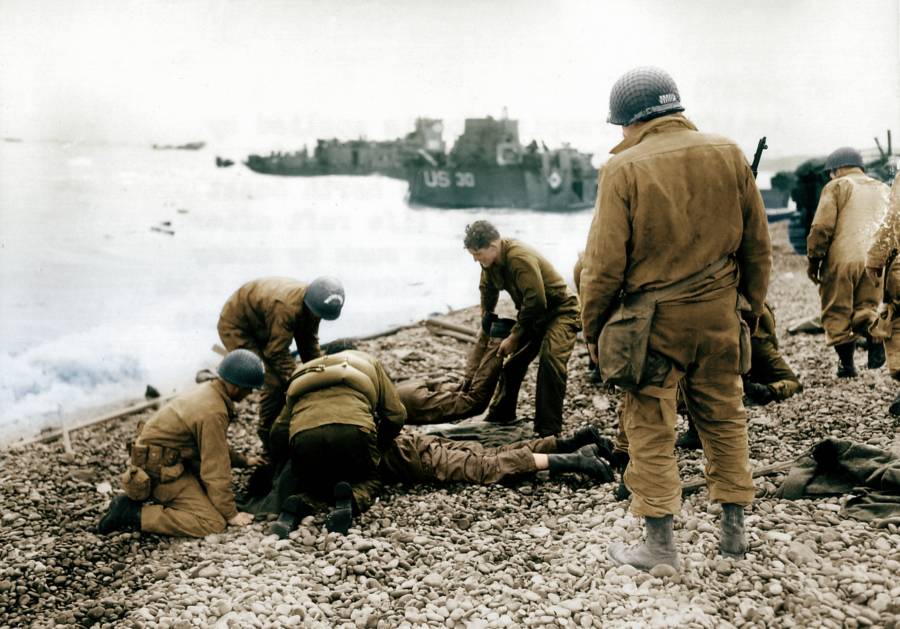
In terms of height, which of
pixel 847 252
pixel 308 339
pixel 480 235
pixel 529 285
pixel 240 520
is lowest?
pixel 240 520

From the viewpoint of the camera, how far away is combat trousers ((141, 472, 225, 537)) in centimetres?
427

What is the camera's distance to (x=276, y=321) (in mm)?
5328

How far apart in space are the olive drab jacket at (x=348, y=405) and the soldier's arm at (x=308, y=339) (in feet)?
3.35

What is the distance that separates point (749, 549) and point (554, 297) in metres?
2.43

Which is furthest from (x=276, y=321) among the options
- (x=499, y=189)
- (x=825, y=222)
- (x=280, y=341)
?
(x=499, y=189)

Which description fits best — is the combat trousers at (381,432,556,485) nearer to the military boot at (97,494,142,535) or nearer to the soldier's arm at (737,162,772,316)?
the military boot at (97,494,142,535)

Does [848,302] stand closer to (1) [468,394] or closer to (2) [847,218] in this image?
(2) [847,218]

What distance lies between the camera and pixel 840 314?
5.95 meters

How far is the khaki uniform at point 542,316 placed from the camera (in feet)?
16.4

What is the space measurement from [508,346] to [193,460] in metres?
2.20

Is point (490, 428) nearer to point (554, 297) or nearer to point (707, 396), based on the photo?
point (554, 297)

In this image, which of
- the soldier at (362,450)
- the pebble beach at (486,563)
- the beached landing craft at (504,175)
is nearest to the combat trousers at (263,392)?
the pebble beach at (486,563)

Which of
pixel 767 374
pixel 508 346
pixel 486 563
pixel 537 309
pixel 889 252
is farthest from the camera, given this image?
pixel 767 374

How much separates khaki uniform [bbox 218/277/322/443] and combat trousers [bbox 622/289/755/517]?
3.02 meters
